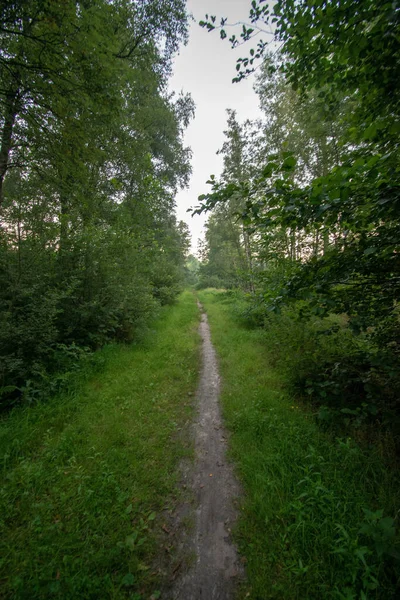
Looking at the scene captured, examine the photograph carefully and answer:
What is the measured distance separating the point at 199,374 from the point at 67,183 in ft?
19.5

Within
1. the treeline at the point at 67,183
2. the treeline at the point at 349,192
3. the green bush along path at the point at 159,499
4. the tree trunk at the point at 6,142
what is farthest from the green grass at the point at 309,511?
the tree trunk at the point at 6,142

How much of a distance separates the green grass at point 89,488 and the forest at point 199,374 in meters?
0.02

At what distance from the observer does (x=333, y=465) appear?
2.71 meters

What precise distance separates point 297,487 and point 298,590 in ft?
2.99

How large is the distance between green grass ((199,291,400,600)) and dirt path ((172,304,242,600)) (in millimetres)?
153

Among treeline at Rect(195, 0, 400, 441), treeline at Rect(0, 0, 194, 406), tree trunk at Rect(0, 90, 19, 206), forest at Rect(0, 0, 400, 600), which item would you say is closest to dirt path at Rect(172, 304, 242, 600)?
forest at Rect(0, 0, 400, 600)

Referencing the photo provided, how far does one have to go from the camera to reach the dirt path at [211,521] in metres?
1.84

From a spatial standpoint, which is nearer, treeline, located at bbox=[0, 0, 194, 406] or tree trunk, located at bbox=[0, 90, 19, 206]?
treeline, located at bbox=[0, 0, 194, 406]

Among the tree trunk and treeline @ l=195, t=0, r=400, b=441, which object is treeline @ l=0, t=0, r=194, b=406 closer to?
the tree trunk

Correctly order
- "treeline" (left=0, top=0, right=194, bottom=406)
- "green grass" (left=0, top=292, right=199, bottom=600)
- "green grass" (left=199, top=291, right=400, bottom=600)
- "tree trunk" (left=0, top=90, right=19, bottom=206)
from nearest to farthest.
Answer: "green grass" (left=199, top=291, right=400, bottom=600), "green grass" (left=0, top=292, right=199, bottom=600), "treeline" (left=0, top=0, right=194, bottom=406), "tree trunk" (left=0, top=90, right=19, bottom=206)

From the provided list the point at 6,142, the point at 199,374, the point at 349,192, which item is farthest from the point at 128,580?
the point at 6,142

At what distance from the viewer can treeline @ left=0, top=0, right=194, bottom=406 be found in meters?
3.24

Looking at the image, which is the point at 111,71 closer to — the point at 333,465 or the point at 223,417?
the point at 223,417

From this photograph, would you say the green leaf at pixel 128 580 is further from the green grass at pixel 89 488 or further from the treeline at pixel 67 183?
the treeline at pixel 67 183
